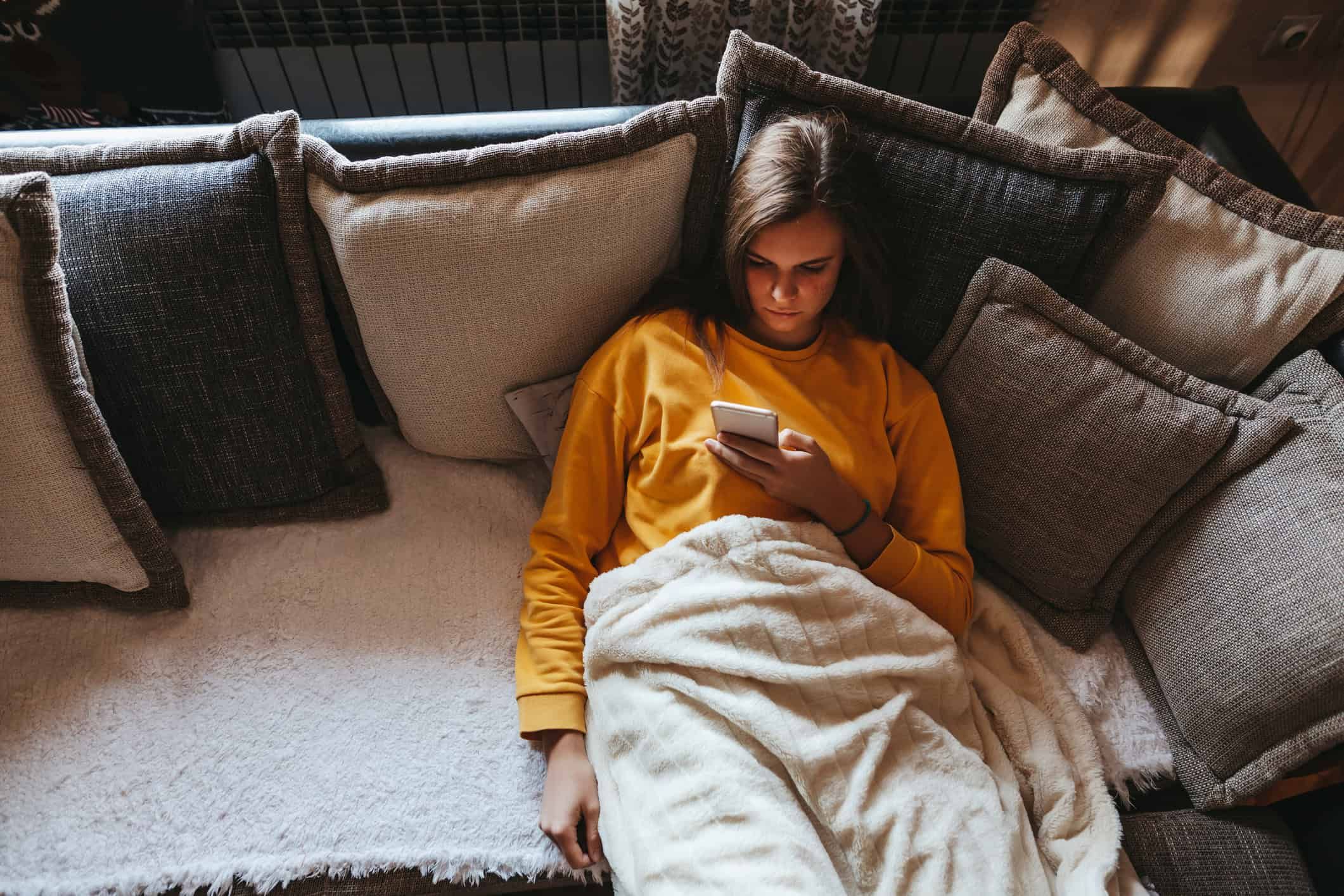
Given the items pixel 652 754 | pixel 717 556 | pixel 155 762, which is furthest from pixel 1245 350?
pixel 155 762

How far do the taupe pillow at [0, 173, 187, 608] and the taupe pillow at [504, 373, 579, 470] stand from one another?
0.50 meters

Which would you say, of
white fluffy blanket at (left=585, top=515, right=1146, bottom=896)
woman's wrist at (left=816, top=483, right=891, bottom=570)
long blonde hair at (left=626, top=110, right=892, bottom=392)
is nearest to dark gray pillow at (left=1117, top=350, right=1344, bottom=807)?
white fluffy blanket at (left=585, top=515, right=1146, bottom=896)

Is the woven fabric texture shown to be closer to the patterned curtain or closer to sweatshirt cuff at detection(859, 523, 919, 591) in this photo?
sweatshirt cuff at detection(859, 523, 919, 591)

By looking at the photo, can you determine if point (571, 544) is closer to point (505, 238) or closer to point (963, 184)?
point (505, 238)

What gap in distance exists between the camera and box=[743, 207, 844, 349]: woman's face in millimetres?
982

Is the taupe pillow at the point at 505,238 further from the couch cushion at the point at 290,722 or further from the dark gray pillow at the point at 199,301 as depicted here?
the couch cushion at the point at 290,722

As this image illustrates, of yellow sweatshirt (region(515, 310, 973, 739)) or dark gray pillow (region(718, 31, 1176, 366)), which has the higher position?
dark gray pillow (region(718, 31, 1176, 366))

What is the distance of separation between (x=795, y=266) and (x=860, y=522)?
33 cm

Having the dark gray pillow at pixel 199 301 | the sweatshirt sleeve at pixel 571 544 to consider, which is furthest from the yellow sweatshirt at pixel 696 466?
the dark gray pillow at pixel 199 301

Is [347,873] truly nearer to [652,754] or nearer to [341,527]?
[652,754]

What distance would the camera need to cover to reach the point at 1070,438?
1.05 metres

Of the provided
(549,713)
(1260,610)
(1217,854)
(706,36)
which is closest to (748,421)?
(549,713)

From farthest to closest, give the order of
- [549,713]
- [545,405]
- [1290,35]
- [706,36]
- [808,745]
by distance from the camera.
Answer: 1. [1290,35]
2. [706,36]
3. [545,405]
4. [549,713]
5. [808,745]

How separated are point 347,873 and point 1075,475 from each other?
3.37ft
